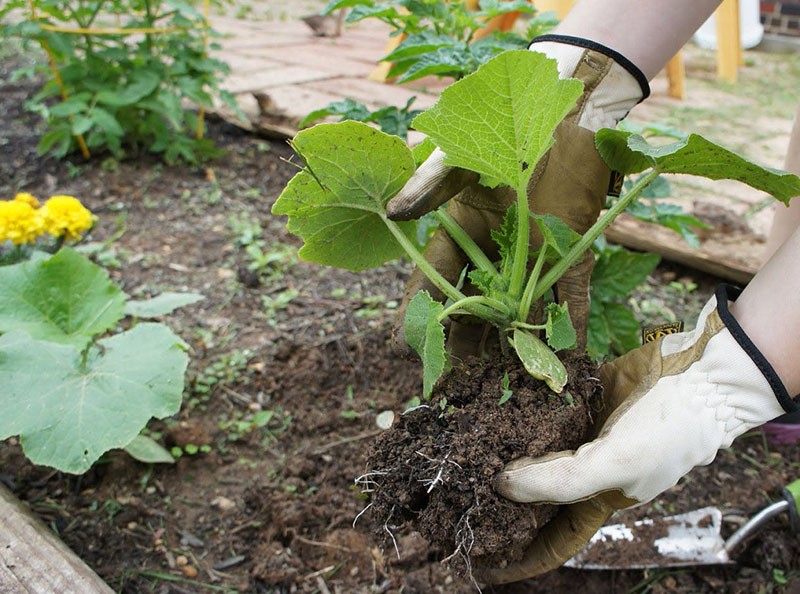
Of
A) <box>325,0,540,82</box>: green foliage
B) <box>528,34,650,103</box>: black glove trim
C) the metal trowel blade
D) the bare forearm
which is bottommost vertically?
the metal trowel blade

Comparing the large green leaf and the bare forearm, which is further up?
the bare forearm

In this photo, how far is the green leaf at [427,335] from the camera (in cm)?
106

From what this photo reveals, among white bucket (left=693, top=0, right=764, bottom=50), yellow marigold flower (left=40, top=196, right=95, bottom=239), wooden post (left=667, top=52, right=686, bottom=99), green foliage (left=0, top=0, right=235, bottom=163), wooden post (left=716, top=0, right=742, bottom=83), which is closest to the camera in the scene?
yellow marigold flower (left=40, top=196, right=95, bottom=239)

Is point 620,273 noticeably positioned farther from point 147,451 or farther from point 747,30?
point 747,30

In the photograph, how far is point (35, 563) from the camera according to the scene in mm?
1168

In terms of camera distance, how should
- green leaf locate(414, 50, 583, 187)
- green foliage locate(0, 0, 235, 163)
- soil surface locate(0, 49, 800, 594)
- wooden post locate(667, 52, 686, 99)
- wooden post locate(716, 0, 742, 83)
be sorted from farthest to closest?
wooden post locate(716, 0, 742, 83), wooden post locate(667, 52, 686, 99), green foliage locate(0, 0, 235, 163), soil surface locate(0, 49, 800, 594), green leaf locate(414, 50, 583, 187)

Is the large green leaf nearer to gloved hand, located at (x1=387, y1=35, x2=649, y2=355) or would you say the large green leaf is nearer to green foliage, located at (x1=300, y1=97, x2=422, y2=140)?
gloved hand, located at (x1=387, y1=35, x2=649, y2=355)

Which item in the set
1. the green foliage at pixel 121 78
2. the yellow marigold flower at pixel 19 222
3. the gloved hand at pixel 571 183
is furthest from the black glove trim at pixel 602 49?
the green foliage at pixel 121 78

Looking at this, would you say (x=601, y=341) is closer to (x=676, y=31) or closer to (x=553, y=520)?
(x=553, y=520)

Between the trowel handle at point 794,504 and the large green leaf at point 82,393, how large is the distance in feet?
4.37

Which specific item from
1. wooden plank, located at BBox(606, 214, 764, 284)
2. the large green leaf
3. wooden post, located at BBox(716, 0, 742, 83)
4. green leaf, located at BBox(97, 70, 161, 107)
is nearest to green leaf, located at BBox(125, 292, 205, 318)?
the large green leaf

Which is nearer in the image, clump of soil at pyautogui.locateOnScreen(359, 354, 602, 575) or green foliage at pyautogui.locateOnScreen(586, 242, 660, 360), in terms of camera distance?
clump of soil at pyautogui.locateOnScreen(359, 354, 602, 575)

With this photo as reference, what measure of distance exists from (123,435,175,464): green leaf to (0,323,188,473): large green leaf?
0.24 meters

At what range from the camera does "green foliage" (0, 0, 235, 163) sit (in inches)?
108
